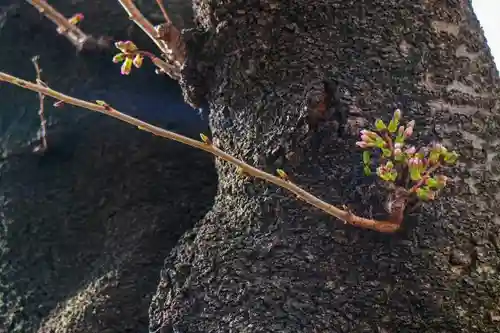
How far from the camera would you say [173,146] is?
0.88m

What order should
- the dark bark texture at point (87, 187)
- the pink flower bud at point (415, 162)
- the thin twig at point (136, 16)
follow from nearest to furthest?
1. the pink flower bud at point (415, 162)
2. the thin twig at point (136, 16)
3. the dark bark texture at point (87, 187)

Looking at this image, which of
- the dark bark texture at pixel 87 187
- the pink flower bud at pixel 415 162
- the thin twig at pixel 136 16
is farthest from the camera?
the dark bark texture at pixel 87 187

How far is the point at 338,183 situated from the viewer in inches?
21.0

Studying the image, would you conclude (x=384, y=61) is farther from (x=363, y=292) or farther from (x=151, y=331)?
(x=151, y=331)

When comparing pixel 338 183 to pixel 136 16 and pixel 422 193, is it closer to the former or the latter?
pixel 422 193

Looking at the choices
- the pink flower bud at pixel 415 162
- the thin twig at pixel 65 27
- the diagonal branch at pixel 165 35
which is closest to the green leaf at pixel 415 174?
the pink flower bud at pixel 415 162

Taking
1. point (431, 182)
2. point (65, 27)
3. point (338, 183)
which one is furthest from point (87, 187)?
point (431, 182)

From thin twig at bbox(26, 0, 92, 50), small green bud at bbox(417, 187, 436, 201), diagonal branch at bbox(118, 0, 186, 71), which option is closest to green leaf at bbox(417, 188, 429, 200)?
small green bud at bbox(417, 187, 436, 201)

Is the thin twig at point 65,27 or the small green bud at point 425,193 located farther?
the thin twig at point 65,27

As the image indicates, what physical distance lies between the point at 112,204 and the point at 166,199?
A: 75mm

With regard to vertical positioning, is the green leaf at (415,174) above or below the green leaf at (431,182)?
above

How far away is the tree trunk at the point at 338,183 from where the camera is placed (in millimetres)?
499

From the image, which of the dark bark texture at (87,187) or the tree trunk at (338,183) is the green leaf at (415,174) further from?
the dark bark texture at (87,187)

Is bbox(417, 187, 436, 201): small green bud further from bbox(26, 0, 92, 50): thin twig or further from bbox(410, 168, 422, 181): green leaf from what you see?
bbox(26, 0, 92, 50): thin twig
